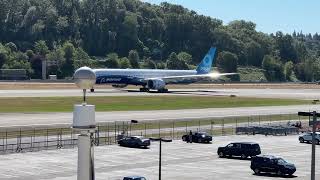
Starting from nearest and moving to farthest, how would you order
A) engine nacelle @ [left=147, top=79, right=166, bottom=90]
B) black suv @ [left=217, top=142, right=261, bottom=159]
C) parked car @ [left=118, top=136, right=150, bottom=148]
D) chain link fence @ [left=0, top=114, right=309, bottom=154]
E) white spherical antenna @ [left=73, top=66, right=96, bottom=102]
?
1. white spherical antenna @ [left=73, top=66, right=96, bottom=102]
2. black suv @ [left=217, top=142, right=261, bottom=159]
3. chain link fence @ [left=0, top=114, right=309, bottom=154]
4. parked car @ [left=118, top=136, right=150, bottom=148]
5. engine nacelle @ [left=147, top=79, right=166, bottom=90]

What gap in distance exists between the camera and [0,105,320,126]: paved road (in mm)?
84188

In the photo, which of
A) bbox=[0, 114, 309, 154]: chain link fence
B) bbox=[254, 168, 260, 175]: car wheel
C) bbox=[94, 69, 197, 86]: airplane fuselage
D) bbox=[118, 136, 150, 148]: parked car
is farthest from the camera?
bbox=[94, 69, 197, 86]: airplane fuselage

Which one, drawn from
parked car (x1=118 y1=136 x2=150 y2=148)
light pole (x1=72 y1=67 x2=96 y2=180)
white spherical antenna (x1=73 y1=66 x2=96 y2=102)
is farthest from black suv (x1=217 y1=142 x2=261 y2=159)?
light pole (x1=72 y1=67 x2=96 y2=180)

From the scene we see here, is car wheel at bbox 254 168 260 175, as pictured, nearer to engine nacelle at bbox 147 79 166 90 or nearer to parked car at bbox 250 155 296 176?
parked car at bbox 250 155 296 176

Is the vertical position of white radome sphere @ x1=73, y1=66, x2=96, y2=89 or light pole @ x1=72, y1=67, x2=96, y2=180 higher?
white radome sphere @ x1=73, y1=66, x2=96, y2=89

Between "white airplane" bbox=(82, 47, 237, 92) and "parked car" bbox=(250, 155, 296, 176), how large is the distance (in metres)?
100

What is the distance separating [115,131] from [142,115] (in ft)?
72.5

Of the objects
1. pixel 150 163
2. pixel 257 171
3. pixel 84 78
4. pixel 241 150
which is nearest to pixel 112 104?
pixel 241 150

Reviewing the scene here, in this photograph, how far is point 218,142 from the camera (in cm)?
7250

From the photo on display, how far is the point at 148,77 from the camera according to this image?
570ft

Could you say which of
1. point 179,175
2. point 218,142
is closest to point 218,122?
point 218,142

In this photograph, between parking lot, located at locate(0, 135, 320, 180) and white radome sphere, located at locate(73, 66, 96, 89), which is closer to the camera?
white radome sphere, located at locate(73, 66, 96, 89)

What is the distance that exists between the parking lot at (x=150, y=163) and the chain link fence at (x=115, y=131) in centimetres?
303

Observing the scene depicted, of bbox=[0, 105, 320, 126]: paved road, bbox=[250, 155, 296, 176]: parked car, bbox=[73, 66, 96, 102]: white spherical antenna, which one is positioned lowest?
bbox=[250, 155, 296, 176]: parked car
